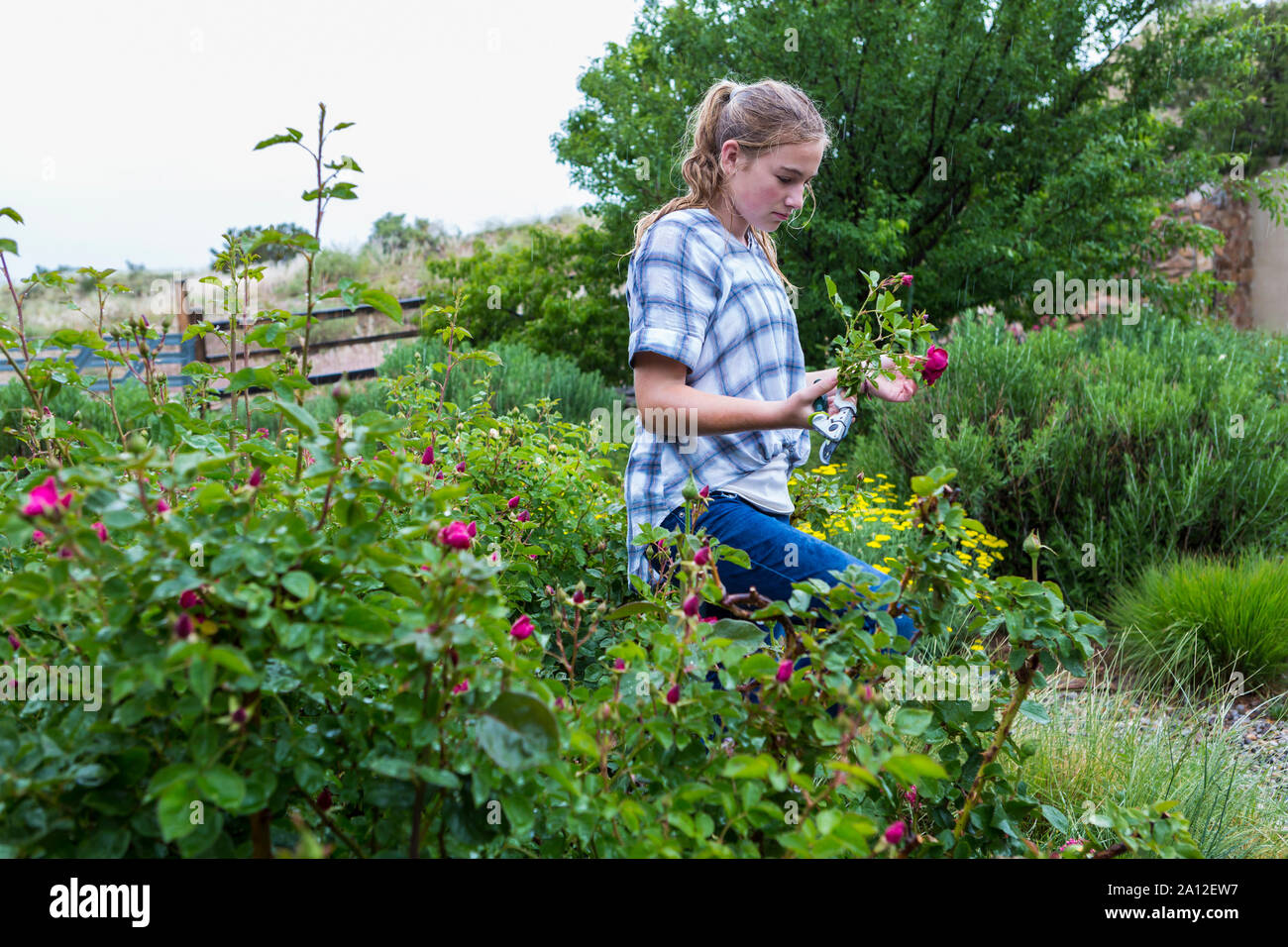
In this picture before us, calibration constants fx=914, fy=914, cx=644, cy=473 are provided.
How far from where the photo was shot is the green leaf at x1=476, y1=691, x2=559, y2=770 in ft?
3.24

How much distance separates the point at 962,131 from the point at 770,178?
7.03m

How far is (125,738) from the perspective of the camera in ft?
3.53

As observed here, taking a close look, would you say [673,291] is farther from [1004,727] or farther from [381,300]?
[1004,727]

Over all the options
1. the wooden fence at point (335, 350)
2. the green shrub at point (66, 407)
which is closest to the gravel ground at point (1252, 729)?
the green shrub at point (66, 407)

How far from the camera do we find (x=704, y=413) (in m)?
2.04

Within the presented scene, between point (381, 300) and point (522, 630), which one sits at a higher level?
point (381, 300)

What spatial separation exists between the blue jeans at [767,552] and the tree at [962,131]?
19.8 feet

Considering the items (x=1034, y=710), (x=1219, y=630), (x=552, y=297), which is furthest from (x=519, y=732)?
(x=552, y=297)

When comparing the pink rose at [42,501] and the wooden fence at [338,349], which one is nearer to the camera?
the pink rose at [42,501]

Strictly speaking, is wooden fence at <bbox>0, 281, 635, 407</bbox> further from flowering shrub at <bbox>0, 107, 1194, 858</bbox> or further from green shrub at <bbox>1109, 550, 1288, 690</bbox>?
flowering shrub at <bbox>0, 107, 1194, 858</bbox>

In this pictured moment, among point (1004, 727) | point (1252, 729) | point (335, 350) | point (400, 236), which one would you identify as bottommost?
point (1252, 729)

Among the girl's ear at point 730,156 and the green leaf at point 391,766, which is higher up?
the girl's ear at point 730,156

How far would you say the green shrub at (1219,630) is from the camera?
3822 mm

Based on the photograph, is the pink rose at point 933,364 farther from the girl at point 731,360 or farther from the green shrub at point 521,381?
the green shrub at point 521,381
